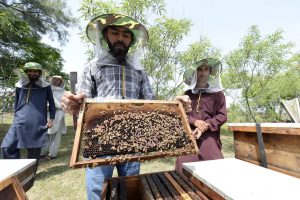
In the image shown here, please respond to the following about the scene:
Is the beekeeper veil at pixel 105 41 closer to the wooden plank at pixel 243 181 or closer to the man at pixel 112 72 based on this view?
the man at pixel 112 72

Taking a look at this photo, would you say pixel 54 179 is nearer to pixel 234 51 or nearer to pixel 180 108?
pixel 180 108

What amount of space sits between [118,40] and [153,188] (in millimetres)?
1479

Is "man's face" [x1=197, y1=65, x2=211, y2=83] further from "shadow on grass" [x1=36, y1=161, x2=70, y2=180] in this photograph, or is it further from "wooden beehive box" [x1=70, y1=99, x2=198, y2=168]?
"shadow on grass" [x1=36, y1=161, x2=70, y2=180]

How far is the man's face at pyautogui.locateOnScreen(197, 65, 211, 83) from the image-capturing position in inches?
137

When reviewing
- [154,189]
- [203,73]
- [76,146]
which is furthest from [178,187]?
[203,73]

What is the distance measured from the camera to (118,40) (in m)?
2.30

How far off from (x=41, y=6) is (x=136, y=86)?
41.4 feet

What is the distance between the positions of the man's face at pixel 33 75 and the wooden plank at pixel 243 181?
384 cm

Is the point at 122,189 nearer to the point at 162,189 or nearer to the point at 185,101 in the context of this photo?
the point at 162,189

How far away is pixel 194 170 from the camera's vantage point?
164 cm

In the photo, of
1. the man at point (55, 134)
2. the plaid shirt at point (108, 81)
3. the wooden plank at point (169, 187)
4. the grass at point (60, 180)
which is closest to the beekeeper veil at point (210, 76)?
the plaid shirt at point (108, 81)

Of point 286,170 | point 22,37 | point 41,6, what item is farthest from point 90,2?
point 41,6

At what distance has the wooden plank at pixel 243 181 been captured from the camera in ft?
3.84

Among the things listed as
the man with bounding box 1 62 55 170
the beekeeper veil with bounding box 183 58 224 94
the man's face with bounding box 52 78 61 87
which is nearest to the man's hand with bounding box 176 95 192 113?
the beekeeper veil with bounding box 183 58 224 94
